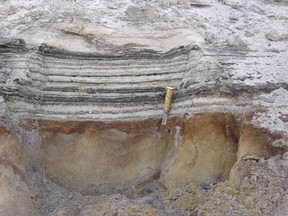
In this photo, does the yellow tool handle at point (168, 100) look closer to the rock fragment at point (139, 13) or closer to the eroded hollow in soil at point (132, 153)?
the eroded hollow in soil at point (132, 153)

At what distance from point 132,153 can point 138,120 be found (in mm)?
Result: 216

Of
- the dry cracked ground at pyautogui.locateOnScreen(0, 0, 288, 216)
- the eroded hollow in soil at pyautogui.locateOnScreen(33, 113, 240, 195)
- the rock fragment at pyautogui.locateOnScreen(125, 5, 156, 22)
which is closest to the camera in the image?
the dry cracked ground at pyautogui.locateOnScreen(0, 0, 288, 216)

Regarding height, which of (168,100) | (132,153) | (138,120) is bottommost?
(132,153)

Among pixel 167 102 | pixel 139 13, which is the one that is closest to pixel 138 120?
pixel 167 102

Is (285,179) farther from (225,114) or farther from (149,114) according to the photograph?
(149,114)

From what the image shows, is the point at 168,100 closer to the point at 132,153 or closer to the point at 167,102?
the point at 167,102

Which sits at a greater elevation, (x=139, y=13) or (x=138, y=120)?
(x=139, y=13)

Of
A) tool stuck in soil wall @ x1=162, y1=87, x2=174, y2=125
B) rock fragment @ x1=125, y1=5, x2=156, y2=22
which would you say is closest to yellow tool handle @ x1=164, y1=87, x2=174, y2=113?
tool stuck in soil wall @ x1=162, y1=87, x2=174, y2=125

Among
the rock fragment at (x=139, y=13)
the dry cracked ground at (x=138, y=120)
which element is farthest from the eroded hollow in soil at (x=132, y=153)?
the rock fragment at (x=139, y=13)

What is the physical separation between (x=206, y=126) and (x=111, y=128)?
558mm

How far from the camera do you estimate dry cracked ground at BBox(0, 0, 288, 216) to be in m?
2.35

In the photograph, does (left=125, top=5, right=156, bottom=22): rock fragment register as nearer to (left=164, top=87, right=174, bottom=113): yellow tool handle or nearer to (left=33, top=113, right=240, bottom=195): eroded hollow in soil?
(left=164, top=87, right=174, bottom=113): yellow tool handle

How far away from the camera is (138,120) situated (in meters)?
2.63

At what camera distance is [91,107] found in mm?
2693
